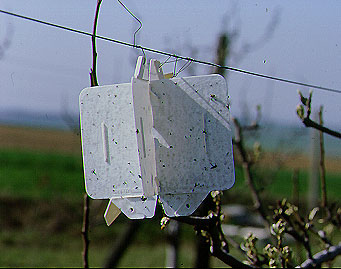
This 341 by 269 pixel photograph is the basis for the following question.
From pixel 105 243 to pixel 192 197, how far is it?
6289 mm

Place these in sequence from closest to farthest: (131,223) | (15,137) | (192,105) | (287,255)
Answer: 1. (192,105)
2. (287,255)
3. (131,223)
4. (15,137)

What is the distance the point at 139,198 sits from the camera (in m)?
0.86

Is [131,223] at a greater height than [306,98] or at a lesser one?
lesser

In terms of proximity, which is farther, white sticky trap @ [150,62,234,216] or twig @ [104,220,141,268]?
twig @ [104,220,141,268]

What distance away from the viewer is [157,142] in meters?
0.85

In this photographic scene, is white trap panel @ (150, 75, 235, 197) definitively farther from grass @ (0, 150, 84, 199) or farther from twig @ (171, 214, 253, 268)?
grass @ (0, 150, 84, 199)

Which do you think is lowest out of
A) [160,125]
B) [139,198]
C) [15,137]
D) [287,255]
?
[15,137]

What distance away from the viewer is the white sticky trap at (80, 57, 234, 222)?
2.72 feet

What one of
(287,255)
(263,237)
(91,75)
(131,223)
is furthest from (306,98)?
(263,237)

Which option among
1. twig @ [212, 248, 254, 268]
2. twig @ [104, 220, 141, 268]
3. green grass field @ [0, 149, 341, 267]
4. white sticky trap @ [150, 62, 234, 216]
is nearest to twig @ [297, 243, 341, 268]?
twig @ [212, 248, 254, 268]

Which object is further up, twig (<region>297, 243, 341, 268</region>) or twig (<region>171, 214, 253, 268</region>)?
twig (<region>171, 214, 253, 268</region>)

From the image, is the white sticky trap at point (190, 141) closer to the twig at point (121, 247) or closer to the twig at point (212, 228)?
the twig at point (212, 228)

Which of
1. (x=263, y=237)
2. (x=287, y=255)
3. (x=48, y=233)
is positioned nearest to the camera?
(x=287, y=255)

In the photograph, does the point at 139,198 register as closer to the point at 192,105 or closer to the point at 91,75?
the point at 192,105
